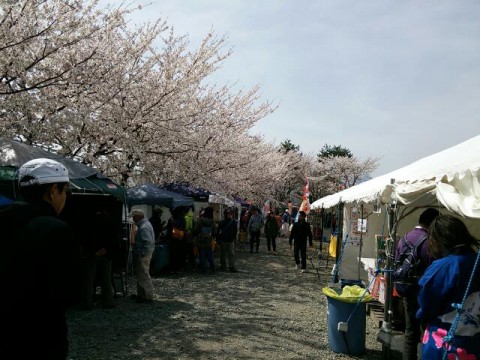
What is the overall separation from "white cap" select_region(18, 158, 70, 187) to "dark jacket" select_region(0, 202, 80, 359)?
0.82 feet

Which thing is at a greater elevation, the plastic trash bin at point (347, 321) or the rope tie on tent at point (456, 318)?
the rope tie on tent at point (456, 318)

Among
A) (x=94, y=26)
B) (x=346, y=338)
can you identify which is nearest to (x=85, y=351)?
(x=346, y=338)

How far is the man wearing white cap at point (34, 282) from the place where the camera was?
5.60ft

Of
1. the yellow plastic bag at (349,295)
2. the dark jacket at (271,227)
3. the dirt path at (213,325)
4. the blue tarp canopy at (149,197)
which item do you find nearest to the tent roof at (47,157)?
the dirt path at (213,325)

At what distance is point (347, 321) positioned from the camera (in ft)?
17.9

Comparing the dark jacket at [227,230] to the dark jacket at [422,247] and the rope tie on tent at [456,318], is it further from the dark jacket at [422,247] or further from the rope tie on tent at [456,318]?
the rope tie on tent at [456,318]

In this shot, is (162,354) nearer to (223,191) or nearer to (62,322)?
(62,322)

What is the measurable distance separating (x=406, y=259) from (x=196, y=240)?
8.75 metres

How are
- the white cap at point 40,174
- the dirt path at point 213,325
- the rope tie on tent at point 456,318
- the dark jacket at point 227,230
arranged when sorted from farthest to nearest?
the dark jacket at point 227,230, the dirt path at point 213,325, the rope tie on tent at point 456,318, the white cap at point 40,174

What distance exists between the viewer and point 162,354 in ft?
17.8

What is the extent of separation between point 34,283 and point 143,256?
662 cm

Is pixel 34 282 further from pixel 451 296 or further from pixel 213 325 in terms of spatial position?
pixel 213 325

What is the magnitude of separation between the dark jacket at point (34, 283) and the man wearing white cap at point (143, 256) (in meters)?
6.52

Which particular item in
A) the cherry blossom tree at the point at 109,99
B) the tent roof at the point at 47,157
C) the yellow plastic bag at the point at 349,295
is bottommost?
the yellow plastic bag at the point at 349,295
